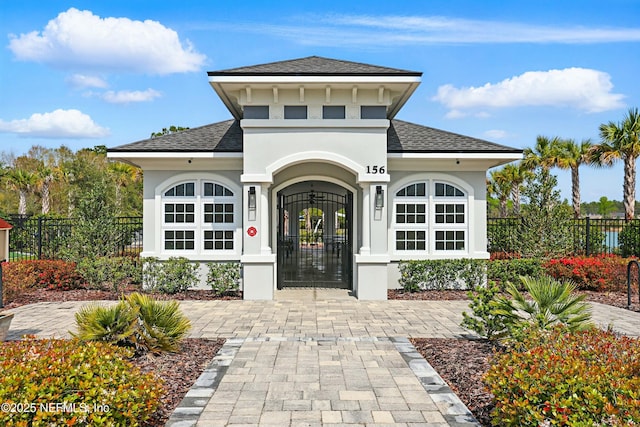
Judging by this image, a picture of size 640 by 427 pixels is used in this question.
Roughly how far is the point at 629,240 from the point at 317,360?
17550 mm

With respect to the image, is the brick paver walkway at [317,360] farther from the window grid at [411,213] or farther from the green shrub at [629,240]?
the green shrub at [629,240]

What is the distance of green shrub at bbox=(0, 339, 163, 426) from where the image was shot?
3764 mm

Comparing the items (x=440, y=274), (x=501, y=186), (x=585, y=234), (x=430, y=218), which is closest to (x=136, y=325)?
(x=440, y=274)

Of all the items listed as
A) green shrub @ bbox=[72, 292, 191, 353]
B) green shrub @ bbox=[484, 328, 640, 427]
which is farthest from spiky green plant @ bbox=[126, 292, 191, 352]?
green shrub @ bbox=[484, 328, 640, 427]

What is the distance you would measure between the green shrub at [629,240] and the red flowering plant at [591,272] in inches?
237

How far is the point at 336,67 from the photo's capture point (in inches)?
493

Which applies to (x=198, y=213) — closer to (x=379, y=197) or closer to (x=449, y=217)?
(x=379, y=197)

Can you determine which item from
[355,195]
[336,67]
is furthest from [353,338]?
[336,67]

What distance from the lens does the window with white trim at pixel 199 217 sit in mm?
13609

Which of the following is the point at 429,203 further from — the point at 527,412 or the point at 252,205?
the point at 527,412

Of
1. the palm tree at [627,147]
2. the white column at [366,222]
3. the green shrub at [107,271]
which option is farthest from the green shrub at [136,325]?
the palm tree at [627,147]

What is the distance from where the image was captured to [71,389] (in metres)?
4.10

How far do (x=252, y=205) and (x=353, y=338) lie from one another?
5097 millimetres

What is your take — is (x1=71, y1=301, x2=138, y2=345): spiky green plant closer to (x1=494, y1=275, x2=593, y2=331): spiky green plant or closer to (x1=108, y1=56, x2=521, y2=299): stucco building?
(x1=108, y1=56, x2=521, y2=299): stucco building
